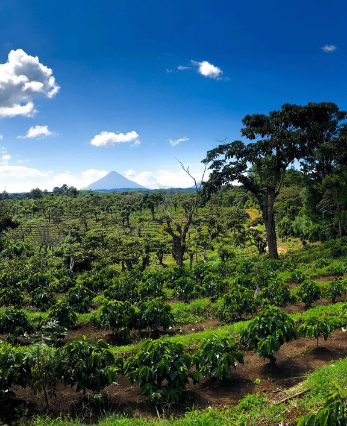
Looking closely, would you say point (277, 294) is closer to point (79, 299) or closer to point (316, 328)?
point (316, 328)

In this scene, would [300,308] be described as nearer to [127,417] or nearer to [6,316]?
[127,417]

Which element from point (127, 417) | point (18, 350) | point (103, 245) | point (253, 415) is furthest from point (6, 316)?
point (103, 245)

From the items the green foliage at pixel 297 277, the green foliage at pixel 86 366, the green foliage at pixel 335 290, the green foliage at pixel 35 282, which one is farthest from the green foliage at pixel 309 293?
the green foliage at pixel 35 282

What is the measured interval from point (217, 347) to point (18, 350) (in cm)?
392

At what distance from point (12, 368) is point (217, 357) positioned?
3877 mm

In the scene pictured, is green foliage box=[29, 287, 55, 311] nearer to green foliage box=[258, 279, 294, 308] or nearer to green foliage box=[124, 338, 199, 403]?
green foliage box=[124, 338, 199, 403]

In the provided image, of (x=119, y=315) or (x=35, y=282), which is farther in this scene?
(x=35, y=282)

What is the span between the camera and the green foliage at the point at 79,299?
1088 centimetres

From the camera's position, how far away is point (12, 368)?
180 inches

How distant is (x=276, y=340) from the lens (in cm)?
571

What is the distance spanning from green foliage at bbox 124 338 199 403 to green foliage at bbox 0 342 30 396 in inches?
72.7

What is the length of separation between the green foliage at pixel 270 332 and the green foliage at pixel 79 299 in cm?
710

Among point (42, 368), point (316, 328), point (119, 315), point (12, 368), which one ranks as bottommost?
point (119, 315)

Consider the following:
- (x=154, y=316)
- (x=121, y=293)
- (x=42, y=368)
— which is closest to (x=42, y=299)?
(x=121, y=293)
